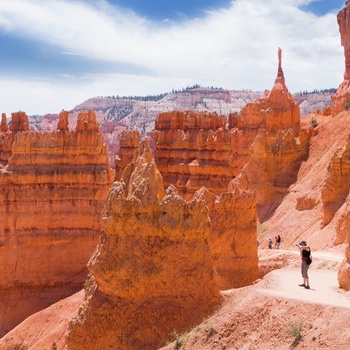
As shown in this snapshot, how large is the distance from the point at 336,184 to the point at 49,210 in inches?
518

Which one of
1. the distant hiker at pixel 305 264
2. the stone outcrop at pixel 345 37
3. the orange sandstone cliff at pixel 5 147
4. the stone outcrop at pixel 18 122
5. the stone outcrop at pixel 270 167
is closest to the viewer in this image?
the distant hiker at pixel 305 264


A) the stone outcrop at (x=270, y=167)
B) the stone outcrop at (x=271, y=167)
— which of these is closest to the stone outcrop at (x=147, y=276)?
the stone outcrop at (x=271, y=167)

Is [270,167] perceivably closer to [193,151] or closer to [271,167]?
[271,167]

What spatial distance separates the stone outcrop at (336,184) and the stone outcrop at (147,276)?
13.6m

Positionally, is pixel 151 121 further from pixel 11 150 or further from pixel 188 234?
pixel 188 234

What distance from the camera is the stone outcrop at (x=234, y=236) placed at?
1903 centimetres

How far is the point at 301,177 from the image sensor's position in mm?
34500

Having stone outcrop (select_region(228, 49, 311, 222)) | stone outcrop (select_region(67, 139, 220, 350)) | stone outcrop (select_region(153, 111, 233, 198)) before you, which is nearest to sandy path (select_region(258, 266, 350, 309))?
stone outcrop (select_region(67, 139, 220, 350))

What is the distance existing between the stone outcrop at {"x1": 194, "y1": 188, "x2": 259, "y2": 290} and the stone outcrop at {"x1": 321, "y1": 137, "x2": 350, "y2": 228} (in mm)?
7873

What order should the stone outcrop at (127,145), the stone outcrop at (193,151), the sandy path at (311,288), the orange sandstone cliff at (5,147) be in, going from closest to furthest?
the sandy path at (311,288) < the orange sandstone cliff at (5,147) < the stone outcrop at (193,151) < the stone outcrop at (127,145)

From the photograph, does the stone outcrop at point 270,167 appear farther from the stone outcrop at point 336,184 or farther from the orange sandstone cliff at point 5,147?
the orange sandstone cliff at point 5,147

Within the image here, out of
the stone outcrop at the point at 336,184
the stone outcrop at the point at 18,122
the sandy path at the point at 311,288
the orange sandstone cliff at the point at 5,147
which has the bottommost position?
the sandy path at the point at 311,288

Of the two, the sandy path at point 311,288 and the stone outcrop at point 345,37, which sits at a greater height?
the stone outcrop at point 345,37

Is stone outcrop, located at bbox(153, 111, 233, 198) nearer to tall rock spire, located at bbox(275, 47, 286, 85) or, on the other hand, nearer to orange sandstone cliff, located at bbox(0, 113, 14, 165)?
tall rock spire, located at bbox(275, 47, 286, 85)
